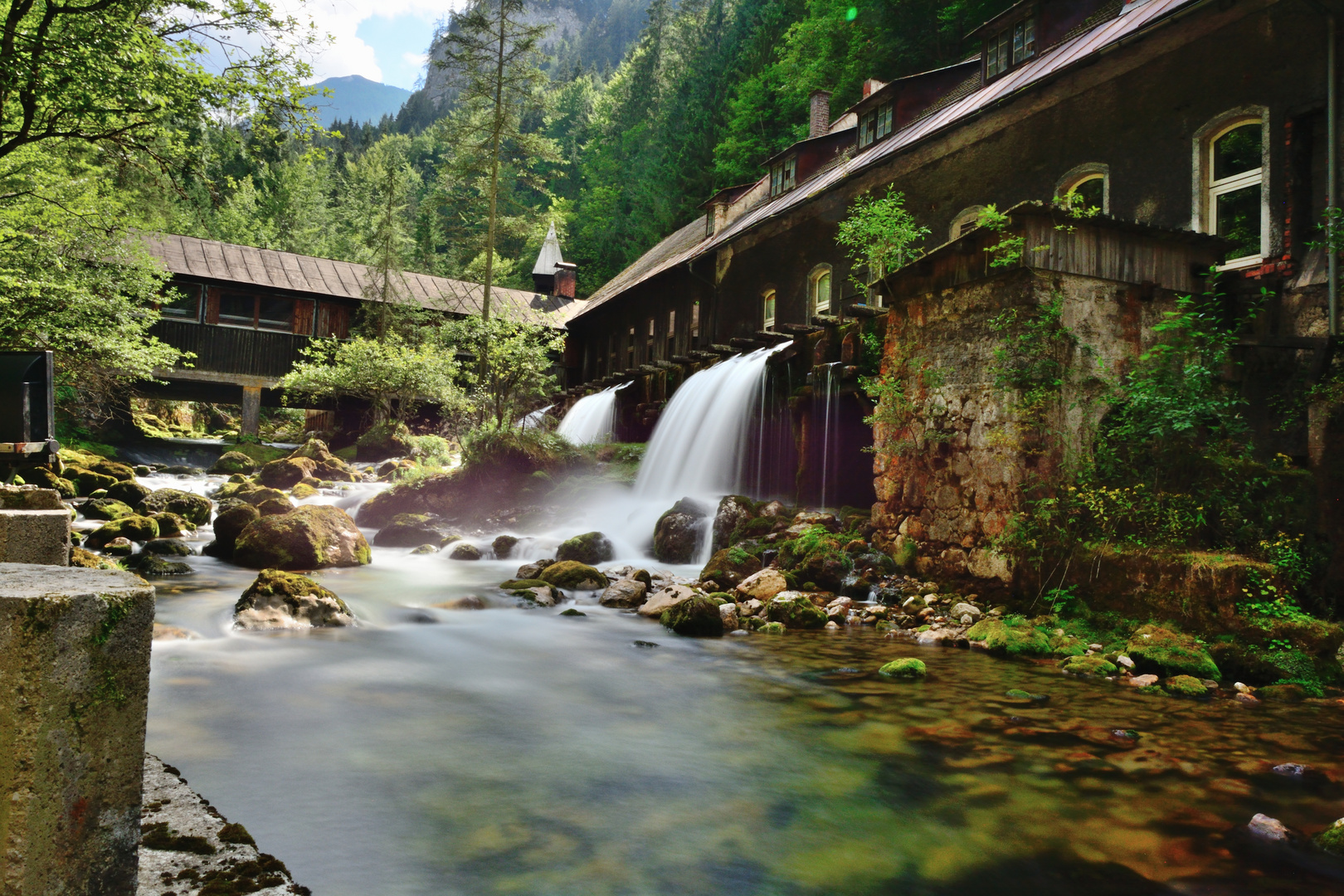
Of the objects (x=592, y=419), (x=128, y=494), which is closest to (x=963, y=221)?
(x=592, y=419)

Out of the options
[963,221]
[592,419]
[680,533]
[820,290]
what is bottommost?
[680,533]

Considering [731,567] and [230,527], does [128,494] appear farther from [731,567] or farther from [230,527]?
[731,567]

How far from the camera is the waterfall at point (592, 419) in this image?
2356cm

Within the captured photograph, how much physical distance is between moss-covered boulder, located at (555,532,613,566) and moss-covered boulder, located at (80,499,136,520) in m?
7.80

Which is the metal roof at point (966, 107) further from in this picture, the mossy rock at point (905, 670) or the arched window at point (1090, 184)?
the mossy rock at point (905, 670)

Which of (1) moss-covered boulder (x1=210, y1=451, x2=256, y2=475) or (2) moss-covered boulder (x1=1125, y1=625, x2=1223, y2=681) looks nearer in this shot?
(2) moss-covered boulder (x1=1125, y1=625, x2=1223, y2=681)

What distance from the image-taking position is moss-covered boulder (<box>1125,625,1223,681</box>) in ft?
20.7

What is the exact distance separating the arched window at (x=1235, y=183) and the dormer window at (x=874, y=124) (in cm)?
874

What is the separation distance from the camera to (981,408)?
848cm

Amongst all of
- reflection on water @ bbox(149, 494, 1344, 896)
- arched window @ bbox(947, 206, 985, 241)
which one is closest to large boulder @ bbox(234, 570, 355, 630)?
reflection on water @ bbox(149, 494, 1344, 896)

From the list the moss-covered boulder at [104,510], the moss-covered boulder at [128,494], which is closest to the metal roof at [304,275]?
the moss-covered boulder at [128,494]

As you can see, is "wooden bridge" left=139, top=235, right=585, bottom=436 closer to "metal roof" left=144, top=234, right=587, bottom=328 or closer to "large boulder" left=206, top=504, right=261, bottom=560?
"metal roof" left=144, top=234, right=587, bottom=328

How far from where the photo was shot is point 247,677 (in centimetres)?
608

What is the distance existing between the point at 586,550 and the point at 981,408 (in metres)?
6.74
